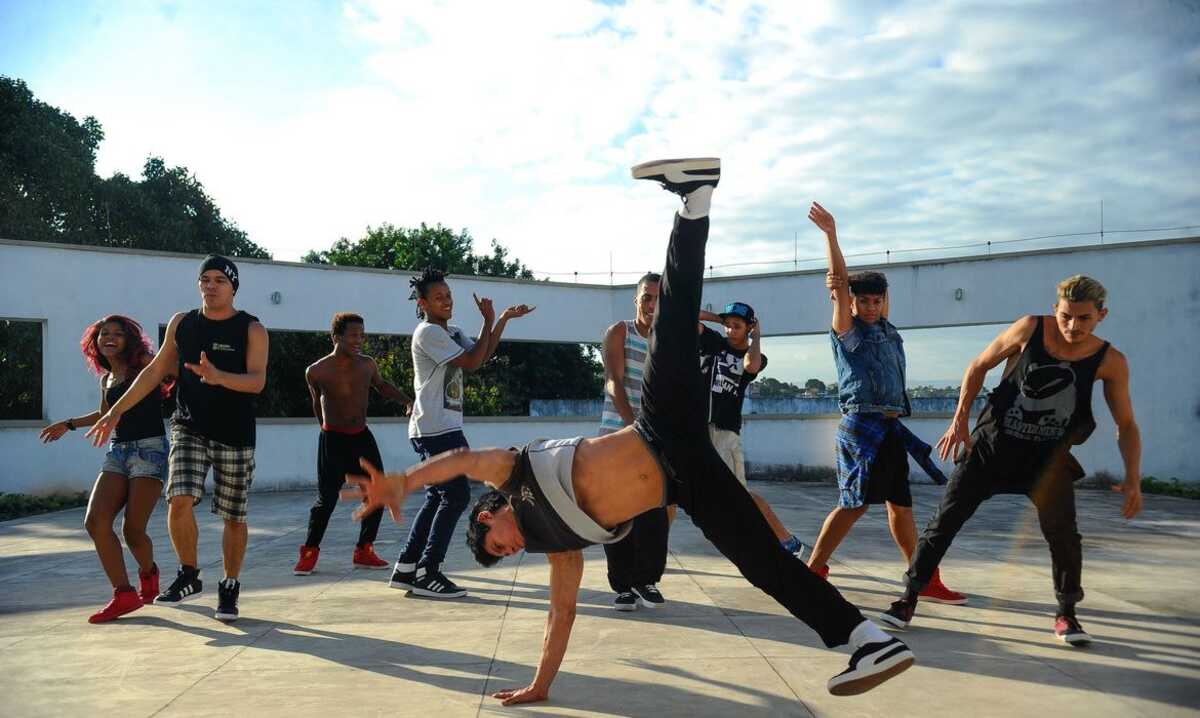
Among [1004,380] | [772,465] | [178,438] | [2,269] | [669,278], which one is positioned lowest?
[772,465]

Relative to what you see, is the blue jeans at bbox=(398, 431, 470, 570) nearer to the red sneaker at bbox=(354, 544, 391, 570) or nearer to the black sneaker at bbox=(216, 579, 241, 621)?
the black sneaker at bbox=(216, 579, 241, 621)

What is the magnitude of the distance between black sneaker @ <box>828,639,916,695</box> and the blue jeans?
2.98 metres

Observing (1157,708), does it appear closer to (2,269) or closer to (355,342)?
(355,342)

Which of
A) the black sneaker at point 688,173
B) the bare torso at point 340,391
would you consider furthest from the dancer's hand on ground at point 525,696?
the bare torso at point 340,391

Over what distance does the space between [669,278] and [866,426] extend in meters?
2.44

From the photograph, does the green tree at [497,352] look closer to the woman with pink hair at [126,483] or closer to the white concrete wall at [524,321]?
the white concrete wall at [524,321]

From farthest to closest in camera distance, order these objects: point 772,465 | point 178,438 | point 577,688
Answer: point 772,465, point 178,438, point 577,688

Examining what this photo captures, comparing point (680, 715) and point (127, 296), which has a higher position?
point (127, 296)

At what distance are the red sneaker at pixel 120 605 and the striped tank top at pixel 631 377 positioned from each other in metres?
2.81

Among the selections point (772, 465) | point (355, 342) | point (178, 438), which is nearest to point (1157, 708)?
point (178, 438)

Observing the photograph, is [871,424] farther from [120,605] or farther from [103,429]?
[120,605]

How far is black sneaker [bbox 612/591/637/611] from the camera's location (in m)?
4.91

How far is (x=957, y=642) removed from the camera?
4129 mm

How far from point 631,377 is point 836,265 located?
1370 millimetres
